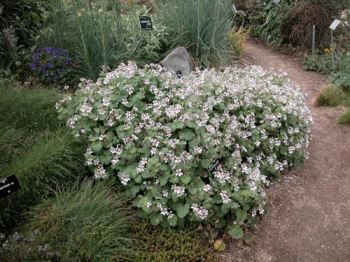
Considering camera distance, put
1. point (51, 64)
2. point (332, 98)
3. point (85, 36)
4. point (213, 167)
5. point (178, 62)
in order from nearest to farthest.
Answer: point (213, 167) < point (51, 64) < point (85, 36) < point (178, 62) < point (332, 98)

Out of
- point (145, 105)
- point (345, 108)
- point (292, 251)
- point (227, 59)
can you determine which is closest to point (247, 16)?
point (227, 59)

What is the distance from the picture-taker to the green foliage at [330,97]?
499 centimetres

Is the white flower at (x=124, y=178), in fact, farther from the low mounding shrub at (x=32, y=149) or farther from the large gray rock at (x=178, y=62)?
the large gray rock at (x=178, y=62)

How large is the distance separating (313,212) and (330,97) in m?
2.24

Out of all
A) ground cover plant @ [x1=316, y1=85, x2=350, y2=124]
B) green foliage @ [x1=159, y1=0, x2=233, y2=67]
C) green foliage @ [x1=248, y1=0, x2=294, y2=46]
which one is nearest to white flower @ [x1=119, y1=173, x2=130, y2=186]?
green foliage @ [x1=159, y1=0, x2=233, y2=67]

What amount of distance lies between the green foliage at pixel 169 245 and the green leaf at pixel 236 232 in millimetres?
182

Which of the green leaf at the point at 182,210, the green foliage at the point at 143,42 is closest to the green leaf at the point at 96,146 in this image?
the green leaf at the point at 182,210

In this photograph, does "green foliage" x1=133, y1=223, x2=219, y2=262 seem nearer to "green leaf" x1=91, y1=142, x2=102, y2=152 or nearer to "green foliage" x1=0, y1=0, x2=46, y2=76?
"green leaf" x1=91, y1=142, x2=102, y2=152

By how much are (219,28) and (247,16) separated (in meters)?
3.00

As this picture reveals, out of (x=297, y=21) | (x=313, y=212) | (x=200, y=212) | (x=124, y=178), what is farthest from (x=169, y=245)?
(x=297, y=21)

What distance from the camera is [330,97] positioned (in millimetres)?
5004

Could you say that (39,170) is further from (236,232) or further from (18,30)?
(18,30)

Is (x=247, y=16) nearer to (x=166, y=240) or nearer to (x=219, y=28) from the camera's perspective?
(x=219, y=28)

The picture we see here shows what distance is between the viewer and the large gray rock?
4.72m
